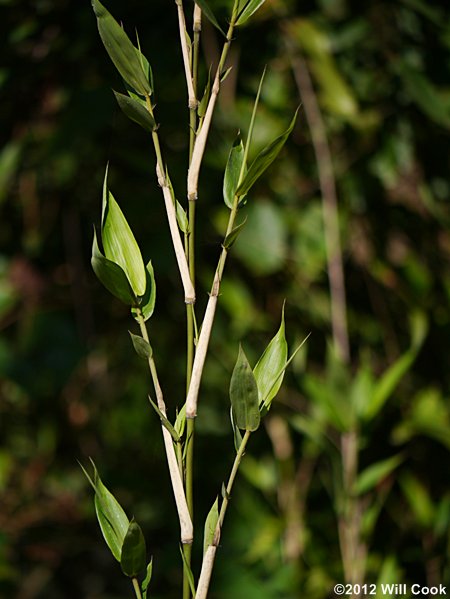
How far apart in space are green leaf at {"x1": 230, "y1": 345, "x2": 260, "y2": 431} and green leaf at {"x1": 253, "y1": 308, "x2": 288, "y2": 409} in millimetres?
21

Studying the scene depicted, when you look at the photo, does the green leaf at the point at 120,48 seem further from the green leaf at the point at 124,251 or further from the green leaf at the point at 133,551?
the green leaf at the point at 133,551

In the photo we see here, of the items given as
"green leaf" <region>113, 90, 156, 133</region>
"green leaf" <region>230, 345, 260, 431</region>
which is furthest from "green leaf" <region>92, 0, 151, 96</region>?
"green leaf" <region>230, 345, 260, 431</region>

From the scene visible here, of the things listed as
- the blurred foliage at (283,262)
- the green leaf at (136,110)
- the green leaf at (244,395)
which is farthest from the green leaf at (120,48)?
the blurred foliage at (283,262)

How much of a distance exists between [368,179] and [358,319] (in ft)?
0.55

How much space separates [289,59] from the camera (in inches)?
35.7

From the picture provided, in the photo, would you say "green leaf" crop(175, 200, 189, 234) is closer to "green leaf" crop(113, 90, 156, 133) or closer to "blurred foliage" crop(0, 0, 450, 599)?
"green leaf" crop(113, 90, 156, 133)

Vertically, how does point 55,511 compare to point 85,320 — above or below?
below

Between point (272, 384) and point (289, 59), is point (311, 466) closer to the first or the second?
point (289, 59)

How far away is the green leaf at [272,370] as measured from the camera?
0.32 m

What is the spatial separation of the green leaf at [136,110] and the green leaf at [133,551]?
0.15m

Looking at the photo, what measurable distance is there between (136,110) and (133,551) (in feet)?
0.55

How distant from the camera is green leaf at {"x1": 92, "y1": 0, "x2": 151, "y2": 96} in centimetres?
30

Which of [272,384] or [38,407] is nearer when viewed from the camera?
[272,384]

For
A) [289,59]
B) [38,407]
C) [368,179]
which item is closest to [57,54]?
[289,59]
